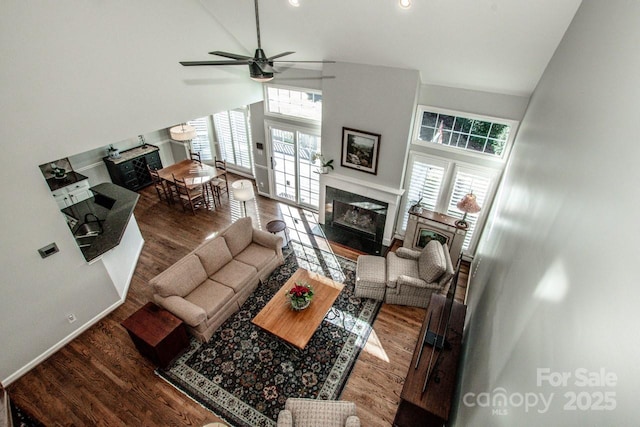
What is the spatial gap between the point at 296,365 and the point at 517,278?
317cm

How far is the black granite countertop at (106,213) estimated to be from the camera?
486 centimetres

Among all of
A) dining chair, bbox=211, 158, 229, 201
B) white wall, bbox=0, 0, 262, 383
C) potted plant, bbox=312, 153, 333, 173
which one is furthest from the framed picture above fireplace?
dining chair, bbox=211, 158, 229, 201

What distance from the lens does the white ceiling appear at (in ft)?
11.1

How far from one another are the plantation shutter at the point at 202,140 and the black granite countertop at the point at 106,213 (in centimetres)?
305

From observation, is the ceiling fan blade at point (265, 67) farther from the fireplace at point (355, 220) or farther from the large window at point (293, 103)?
the fireplace at point (355, 220)

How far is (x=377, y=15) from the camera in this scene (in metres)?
3.96

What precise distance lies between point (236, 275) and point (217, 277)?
0.30 m

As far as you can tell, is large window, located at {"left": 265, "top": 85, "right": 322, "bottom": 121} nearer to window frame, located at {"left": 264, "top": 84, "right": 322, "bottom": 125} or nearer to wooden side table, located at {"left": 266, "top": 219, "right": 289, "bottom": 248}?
window frame, located at {"left": 264, "top": 84, "right": 322, "bottom": 125}

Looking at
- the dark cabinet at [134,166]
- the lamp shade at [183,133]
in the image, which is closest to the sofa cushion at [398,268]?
the lamp shade at [183,133]

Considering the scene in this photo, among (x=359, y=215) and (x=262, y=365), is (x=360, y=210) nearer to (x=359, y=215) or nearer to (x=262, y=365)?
(x=359, y=215)

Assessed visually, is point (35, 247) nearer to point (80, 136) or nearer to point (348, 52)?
point (80, 136)

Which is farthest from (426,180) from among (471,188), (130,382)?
(130,382)

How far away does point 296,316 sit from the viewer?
4.55 m

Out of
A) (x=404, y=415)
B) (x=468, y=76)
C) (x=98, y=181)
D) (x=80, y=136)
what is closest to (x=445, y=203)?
(x=468, y=76)
